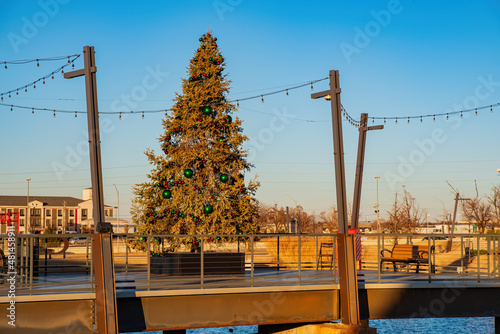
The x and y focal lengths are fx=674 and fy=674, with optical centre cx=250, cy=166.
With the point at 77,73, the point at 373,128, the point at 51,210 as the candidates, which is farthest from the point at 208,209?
the point at 51,210

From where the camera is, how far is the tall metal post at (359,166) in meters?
20.8

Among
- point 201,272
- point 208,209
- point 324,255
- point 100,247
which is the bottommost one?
point 324,255

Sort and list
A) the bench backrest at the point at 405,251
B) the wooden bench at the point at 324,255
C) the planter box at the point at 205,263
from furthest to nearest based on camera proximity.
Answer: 1. the wooden bench at the point at 324,255
2. the bench backrest at the point at 405,251
3. the planter box at the point at 205,263

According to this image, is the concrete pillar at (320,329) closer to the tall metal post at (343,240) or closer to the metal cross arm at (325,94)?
the tall metal post at (343,240)

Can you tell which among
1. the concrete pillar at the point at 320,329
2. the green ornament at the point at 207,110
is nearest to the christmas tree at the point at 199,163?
the green ornament at the point at 207,110

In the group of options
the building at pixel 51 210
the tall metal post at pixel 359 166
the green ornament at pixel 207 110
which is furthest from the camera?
the building at pixel 51 210

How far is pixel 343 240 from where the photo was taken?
1508cm

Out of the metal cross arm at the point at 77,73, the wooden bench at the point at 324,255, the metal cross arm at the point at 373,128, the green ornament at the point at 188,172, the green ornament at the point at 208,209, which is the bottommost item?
the wooden bench at the point at 324,255

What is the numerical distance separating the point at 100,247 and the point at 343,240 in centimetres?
539

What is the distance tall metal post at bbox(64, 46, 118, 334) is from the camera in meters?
12.9

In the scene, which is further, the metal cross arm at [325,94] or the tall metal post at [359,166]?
the tall metal post at [359,166]

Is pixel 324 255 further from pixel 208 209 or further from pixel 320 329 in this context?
pixel 320 329

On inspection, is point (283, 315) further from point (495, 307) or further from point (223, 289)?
point (495, 307)

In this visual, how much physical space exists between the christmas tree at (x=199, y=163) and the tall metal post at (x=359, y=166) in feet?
20.9
